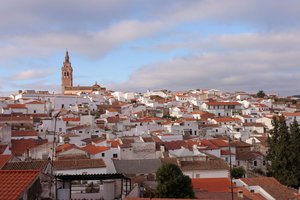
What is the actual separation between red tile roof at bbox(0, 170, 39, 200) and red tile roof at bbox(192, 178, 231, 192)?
17691 mm

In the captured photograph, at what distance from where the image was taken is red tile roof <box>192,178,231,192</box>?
971 inches

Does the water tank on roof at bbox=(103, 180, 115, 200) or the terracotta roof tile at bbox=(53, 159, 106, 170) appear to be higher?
the water tank on roof at bbox=(103, 180, 115, 200)

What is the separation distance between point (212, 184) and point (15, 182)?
19.3 metres

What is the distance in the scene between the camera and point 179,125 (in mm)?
51312

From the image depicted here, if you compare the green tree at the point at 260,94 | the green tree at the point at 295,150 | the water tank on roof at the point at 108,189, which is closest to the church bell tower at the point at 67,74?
the green tree at the point at 260,94

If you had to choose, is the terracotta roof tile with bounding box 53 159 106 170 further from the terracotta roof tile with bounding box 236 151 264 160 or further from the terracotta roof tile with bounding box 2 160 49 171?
the terracotta roof tile with bounding box 236 151 264 160

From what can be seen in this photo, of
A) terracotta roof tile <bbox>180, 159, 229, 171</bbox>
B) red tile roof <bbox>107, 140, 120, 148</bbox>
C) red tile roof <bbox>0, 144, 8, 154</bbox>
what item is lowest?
terracotta roof tile <bbox>180, 159, 229, 171</bbox>

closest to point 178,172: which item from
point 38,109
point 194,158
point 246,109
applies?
point 194,158

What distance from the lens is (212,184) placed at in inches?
1013

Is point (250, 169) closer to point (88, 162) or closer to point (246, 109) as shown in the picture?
point (88, 162)

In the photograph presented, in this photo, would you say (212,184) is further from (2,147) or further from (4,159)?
(2,147)

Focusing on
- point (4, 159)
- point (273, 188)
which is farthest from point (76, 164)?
point (273, 188)

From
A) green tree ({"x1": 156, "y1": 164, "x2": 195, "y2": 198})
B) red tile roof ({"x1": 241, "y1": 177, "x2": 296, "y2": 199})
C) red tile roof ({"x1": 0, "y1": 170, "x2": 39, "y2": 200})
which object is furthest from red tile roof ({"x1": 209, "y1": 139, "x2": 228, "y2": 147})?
red tile roof ({"x1": 0, "y1": 170, "x2": 39, "y2": 200})

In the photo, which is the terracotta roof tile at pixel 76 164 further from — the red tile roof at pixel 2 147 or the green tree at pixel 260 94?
the green tree at pixel 260 94
